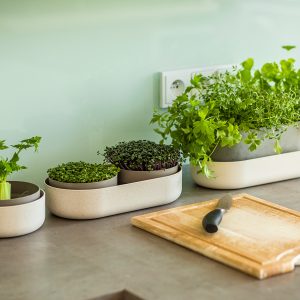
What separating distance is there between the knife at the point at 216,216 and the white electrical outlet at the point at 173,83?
1.26ft

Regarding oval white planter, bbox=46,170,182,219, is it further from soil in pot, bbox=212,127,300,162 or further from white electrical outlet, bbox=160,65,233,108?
white electrical outlet, bbox=160,65,233,108

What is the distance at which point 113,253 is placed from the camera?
1.49m

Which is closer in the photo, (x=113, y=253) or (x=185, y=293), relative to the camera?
(x=185, y=293)

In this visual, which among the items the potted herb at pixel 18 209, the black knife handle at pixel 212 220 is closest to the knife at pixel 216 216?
the black knife handle at pixel 212 220

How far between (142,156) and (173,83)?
0.33 m

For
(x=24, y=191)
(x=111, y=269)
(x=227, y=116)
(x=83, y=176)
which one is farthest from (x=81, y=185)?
(x=227, y=116)

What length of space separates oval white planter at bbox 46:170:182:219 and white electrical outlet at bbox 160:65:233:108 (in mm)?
298

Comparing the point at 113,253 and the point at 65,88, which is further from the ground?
the point at 65,88

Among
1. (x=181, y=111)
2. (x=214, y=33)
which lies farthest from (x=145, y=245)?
(x=214, y=33)

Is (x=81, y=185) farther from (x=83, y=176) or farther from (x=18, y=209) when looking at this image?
(x=18, y=209)

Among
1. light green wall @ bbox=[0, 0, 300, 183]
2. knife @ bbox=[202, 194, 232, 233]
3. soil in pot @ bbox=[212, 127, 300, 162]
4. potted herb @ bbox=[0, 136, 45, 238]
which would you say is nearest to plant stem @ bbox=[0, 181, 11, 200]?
potted herb @ bbox=[0, 136, 45, 238]

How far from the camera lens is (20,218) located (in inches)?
60.8

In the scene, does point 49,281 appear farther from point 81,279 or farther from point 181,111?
point 181,111

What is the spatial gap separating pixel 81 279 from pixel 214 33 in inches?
36.3
